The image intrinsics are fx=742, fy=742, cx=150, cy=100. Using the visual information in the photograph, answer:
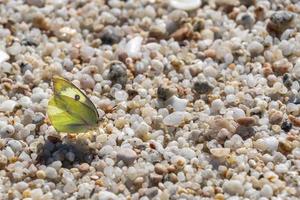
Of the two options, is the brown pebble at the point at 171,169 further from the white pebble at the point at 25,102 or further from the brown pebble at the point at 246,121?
the white pebble at the point at 25,102

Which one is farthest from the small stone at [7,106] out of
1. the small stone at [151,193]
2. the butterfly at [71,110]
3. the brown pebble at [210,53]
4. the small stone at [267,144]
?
the small stone at [267,144]

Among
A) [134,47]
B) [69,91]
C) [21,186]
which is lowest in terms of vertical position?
[21,186]

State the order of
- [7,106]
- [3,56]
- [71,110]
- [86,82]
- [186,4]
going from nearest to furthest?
[71,110] → [7,106] → [86,82] → [3,56] → [186,4]

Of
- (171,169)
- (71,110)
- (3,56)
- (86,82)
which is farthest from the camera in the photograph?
(3,56)

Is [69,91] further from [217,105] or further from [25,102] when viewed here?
[217,105]

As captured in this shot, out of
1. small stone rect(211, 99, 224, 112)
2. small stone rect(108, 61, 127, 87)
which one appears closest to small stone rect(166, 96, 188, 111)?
small stone rect(211, 99, 224, 112)

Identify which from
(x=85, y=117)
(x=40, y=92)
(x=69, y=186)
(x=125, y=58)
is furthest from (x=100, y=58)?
(x=69, y=186)

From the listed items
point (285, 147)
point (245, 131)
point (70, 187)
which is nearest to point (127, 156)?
point (70, 187)
